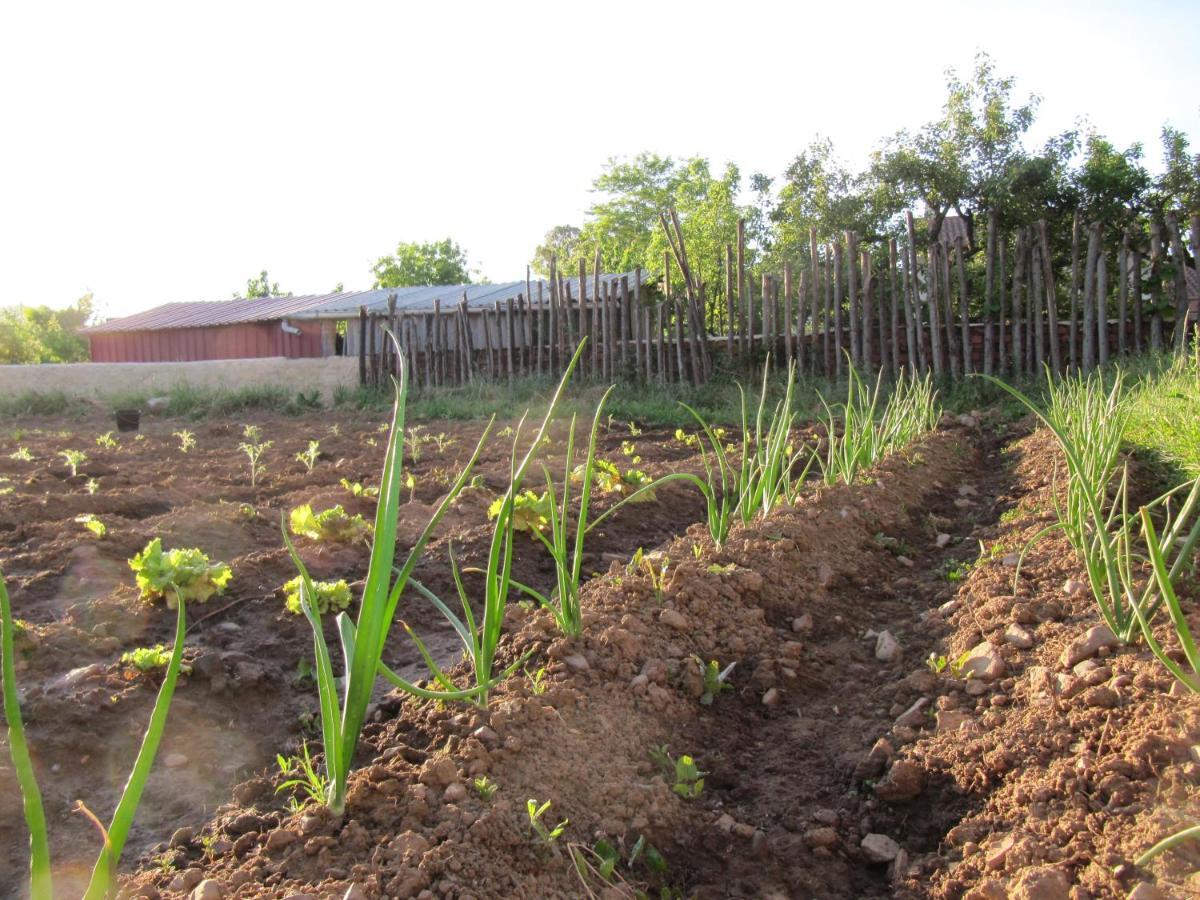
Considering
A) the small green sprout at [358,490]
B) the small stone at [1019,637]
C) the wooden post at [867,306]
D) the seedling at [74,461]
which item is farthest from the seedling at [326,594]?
the wooden post at [867,306]

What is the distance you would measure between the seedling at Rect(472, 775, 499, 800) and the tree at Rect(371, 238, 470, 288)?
39.0 metres

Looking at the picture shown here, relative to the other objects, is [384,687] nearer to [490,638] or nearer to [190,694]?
[190,694]

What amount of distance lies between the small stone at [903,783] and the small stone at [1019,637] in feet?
1.86

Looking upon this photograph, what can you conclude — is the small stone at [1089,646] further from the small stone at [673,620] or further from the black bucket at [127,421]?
the black bucket at [127,421]

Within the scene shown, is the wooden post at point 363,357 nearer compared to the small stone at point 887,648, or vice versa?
the small stone at point 887,648

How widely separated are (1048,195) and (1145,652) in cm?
1559

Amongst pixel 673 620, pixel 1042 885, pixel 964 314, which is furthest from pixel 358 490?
pixel 964 314

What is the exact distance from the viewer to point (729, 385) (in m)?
9.05

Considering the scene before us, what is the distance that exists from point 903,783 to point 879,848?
0.16 metres

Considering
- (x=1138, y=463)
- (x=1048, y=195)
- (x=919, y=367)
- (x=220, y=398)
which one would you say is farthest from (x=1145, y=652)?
(x=1048, y=195)

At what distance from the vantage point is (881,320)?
838 cm

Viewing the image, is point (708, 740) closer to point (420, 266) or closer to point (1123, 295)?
point (1123, 295)

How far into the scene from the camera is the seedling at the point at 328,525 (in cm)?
333

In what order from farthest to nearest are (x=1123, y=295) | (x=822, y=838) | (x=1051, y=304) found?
(x=1051, y=304), (x=1123, y=295), (x=822, y=838)
